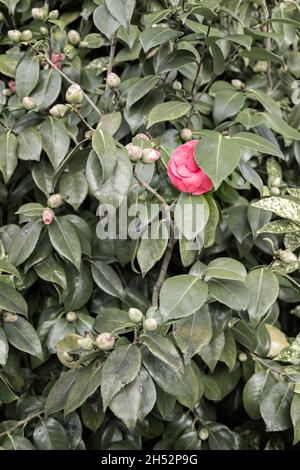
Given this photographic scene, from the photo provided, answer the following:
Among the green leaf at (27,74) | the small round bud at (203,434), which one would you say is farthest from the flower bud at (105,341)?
the green leaf at (27,74)

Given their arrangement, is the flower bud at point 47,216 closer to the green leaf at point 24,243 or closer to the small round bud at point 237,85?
the green leaf at point 24,243

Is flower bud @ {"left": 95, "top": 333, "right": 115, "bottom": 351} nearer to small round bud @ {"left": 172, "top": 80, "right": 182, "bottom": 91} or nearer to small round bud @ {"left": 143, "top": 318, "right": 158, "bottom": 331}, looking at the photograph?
small round bud @ {"left": 143, "top": 318, "right": 158, "bottom": 331}

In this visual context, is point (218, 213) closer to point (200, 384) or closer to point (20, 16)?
point (200, 384)

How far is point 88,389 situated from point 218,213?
416mm

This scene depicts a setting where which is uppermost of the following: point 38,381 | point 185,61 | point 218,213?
point 185,61

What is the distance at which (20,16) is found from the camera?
154 centimetres

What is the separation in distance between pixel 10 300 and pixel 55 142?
0.36 metres

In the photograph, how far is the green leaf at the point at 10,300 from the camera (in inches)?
45.7

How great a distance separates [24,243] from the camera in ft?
4.14

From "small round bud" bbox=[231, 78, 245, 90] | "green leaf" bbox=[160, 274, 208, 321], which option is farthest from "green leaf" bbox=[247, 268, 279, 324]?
"small round bud" bbox=[231, 78, 245, 90]

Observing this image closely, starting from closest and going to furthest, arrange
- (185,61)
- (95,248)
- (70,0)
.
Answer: (185,61) < (95,248) < (70,0)

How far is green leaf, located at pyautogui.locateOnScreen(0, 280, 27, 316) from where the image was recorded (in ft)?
3.81

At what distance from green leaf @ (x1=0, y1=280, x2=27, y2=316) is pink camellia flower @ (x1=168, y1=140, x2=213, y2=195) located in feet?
1.22

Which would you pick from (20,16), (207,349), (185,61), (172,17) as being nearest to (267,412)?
(207,349)
